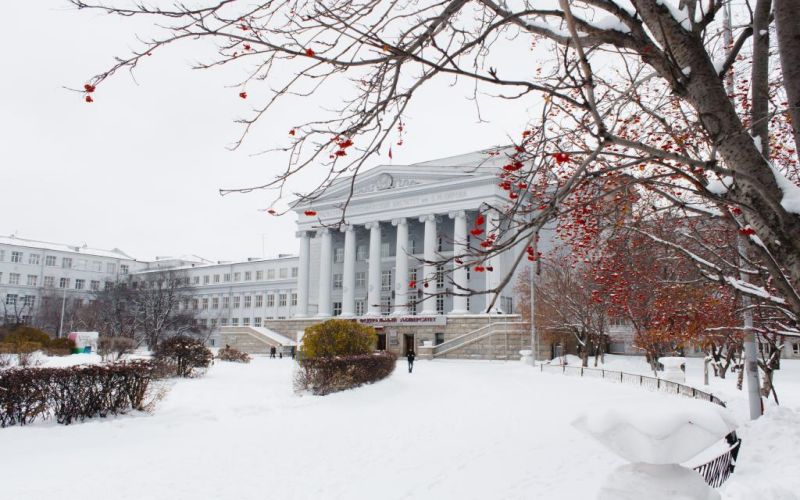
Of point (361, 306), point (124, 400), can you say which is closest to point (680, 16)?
point (124, 400)

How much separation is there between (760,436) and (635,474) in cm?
632

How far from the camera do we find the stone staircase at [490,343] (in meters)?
44.6

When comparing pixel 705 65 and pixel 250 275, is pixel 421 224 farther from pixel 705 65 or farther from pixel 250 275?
pixel 705 65

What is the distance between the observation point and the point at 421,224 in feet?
194

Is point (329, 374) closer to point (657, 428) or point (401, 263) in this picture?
point (657, 428)

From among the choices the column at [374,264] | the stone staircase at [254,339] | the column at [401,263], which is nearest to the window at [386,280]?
the column at [374,264]

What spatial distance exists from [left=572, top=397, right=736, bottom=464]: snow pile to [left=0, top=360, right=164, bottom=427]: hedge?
425 inches

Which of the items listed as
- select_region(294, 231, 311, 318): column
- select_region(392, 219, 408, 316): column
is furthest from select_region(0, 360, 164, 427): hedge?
select_region(294, 231, 311, 318): column

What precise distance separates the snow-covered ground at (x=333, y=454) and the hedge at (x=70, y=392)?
41cm

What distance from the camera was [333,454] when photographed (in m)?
10.1

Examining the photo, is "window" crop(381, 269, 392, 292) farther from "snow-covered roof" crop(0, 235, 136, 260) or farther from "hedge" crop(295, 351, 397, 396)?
"snow-covered roof" crop(0, 235, 136, 260)

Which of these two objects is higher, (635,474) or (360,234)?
(360,234)

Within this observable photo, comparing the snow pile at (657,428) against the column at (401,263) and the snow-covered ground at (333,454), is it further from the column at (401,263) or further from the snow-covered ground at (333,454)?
the column at (401,263)

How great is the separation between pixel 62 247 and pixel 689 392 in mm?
96303
